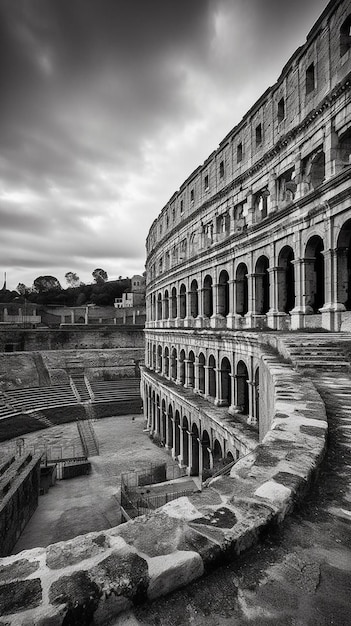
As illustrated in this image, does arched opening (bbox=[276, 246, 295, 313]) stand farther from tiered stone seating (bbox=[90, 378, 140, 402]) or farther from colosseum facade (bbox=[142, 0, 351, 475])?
tiered stone seating (bbox=[90, 378, 140, 402])

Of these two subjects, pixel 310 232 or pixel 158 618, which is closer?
pixel 158 618

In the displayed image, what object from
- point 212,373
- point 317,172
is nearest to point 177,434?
point 212,373

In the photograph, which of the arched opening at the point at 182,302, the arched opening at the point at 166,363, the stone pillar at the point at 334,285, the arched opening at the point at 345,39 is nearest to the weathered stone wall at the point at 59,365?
the arched opening at the point at 166,363

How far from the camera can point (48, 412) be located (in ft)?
111

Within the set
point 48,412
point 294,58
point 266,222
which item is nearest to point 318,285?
point 266,222

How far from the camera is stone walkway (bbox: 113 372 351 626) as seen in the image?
2059 millimetres

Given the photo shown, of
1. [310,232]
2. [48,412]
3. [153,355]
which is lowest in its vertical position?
[48,412]

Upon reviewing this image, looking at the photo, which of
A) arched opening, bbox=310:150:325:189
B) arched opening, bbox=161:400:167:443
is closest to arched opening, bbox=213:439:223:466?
arched opening, bbox=161:400:167:443

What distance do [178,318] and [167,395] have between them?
5.70 meters

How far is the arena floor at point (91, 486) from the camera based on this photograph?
16.3m

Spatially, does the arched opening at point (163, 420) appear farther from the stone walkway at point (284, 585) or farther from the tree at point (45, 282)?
the tree at point (45, 282)

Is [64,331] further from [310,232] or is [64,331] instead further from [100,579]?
[100,579]

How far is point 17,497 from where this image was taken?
1573 centimetres

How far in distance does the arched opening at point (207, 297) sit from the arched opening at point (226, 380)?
209 inches
